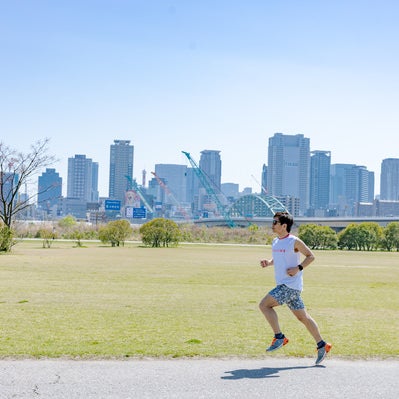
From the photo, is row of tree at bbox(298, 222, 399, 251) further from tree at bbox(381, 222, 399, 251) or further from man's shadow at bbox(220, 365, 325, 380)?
man's shadow at bbox(220, 365, 325, 380)

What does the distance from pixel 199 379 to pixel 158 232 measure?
61.0 m

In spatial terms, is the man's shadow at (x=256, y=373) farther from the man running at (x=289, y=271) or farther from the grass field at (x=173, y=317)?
the grass field at (x=173, y=317)

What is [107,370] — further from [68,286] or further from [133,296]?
[68,286]

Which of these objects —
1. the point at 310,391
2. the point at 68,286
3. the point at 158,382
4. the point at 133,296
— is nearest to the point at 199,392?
the point at 158,382

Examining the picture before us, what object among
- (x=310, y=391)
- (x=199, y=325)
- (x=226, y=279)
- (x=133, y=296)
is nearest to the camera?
(x=310, y=391)

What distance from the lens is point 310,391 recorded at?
719 cm

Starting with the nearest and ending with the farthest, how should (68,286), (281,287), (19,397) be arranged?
(19,397), (281,287), (68,286)

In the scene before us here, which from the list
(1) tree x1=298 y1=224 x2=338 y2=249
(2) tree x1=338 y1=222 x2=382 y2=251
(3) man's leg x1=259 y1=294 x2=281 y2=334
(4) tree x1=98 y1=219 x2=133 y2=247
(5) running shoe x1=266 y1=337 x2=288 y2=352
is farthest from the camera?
(2) tree x1=338 y1=222 x2=382 y2=251

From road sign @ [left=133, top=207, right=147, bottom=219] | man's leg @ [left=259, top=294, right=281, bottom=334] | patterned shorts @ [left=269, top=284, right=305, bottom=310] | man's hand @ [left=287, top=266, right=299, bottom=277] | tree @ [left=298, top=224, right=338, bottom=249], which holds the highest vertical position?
road sign @ [left=133, top=207, right=147, bottom=219]

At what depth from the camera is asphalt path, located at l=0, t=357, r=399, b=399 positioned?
701 cm

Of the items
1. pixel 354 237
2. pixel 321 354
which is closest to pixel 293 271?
pixel 321 354

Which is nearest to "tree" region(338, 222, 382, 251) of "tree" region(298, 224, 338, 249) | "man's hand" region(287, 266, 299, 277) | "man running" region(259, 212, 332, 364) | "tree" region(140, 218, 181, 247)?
"tree" region(298, 224, 338, 249)

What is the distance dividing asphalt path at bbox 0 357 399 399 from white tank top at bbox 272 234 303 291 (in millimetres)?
1132

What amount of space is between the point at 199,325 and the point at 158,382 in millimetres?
4850
